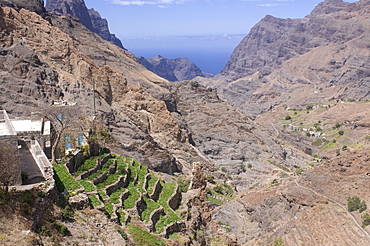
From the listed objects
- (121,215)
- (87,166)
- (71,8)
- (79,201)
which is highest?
(71,8)

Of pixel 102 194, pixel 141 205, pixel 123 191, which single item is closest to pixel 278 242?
pixel 141 205

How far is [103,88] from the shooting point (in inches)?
1838

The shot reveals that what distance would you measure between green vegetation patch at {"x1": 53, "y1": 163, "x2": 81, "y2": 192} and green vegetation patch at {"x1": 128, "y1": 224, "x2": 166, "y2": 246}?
355 cm

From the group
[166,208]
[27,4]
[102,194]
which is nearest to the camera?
[102,194]

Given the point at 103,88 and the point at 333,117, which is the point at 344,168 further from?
the point at 333,117

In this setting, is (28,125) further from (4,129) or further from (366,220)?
(366,220)

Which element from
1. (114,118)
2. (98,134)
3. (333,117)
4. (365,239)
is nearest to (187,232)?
(98,134)

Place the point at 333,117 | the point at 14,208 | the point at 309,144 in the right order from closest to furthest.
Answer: the point at 14,208 < the point at 309,144 < the point at 333,117

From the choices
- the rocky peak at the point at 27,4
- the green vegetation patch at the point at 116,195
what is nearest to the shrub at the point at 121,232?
the green vegetation patch at the point at 116,195

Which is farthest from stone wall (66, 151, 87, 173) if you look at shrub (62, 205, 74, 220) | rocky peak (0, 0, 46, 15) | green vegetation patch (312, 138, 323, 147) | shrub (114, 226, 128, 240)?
green vegetation patch (312, 138, 323, 147)

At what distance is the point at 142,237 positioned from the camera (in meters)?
19.1

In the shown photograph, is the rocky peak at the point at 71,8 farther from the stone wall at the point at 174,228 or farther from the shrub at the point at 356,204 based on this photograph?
the stone wall at the point at 174,228

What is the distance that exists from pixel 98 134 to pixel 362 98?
126345mm

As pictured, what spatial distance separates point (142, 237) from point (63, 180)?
483cm
